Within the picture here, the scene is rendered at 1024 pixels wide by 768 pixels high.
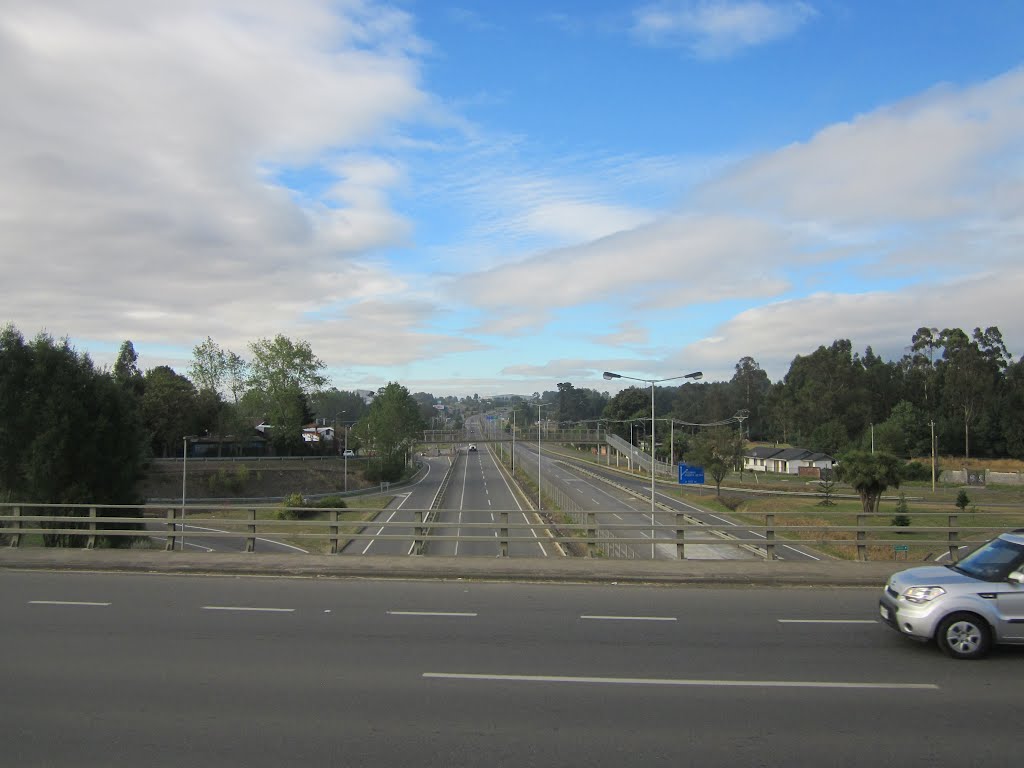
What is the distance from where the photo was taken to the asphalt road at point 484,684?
646 centimetres

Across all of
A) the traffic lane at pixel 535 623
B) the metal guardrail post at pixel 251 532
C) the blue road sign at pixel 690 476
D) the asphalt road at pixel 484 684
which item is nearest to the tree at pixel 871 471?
the blue road sign at pixel 690 476

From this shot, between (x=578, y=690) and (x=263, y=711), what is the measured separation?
10.4 feet

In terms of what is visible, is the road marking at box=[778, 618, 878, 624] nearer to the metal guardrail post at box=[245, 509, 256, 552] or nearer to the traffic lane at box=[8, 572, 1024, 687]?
the traffic lane at box=[8, 572, 1024, 687]

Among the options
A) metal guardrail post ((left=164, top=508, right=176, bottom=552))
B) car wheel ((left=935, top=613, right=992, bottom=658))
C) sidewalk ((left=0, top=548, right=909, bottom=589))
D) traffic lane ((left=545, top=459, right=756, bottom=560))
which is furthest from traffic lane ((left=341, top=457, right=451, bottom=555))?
car wheel ((left=935, top=613, right=992, bottom=658))

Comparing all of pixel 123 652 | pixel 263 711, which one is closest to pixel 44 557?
pixel 123 652

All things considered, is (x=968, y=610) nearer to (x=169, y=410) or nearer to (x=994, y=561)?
(x=994, y=561)

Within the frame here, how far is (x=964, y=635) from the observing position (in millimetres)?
9328

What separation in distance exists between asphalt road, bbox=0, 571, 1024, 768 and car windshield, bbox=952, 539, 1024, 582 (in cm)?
102

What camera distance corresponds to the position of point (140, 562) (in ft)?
51.8

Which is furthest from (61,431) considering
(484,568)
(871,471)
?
(871,471)

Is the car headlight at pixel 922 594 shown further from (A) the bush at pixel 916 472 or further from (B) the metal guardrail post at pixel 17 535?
(A) the bush at pixel 916 472

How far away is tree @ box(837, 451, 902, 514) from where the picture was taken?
4606 cm

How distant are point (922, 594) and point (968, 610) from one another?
0.52 m

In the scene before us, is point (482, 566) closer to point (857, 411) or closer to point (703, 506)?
point (703, 506)
